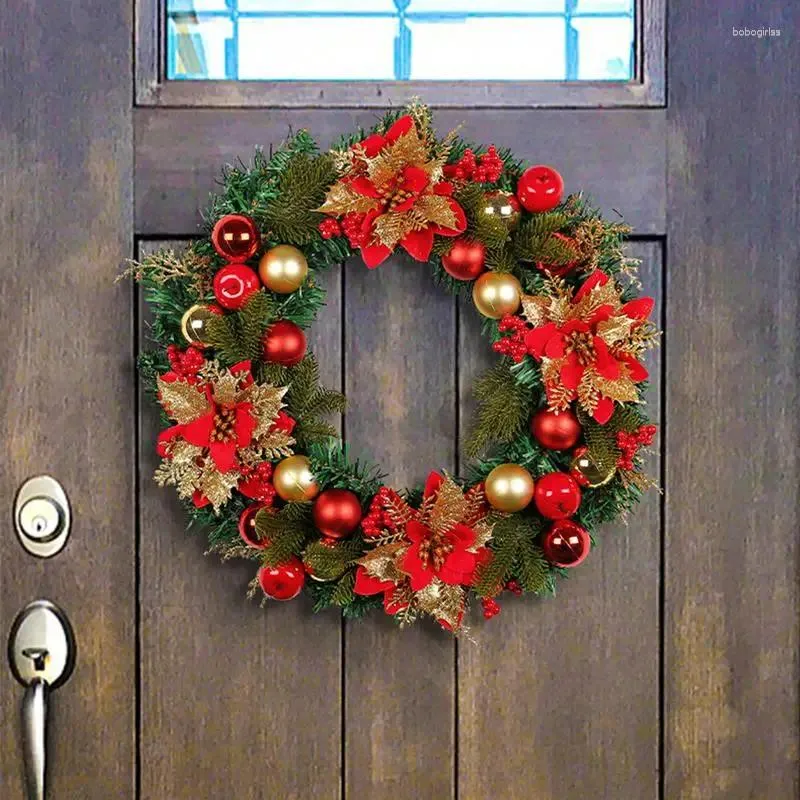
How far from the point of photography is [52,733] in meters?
0.93

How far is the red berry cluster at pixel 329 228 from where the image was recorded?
2.84 ft

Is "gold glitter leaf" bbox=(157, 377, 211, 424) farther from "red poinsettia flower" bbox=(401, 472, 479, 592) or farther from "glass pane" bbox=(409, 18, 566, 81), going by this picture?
"glass pane" bbox=(409, 18, 566, 81)

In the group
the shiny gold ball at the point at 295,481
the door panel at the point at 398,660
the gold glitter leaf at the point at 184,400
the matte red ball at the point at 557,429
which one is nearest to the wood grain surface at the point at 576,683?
the door panel at the point at 398,660

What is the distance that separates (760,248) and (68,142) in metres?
0.67

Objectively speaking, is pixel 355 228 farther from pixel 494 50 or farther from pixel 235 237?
pixel 494 50

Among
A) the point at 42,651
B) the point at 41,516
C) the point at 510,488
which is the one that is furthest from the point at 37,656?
the point at 510,488

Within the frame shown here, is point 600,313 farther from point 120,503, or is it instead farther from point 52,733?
point 52,733

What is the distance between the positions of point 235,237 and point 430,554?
0.33 metres

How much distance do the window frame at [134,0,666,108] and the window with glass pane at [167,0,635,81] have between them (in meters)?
0.02

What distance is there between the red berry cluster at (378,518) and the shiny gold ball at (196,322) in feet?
0.68

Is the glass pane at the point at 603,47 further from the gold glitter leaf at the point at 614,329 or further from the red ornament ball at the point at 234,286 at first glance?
the red ornament ball at the point at 234,286

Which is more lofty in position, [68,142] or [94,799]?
[68,142]

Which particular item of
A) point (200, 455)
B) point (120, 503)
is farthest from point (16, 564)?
point (200, 455)

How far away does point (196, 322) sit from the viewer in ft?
2.81
